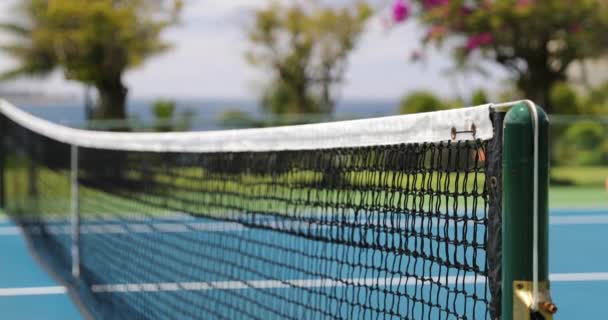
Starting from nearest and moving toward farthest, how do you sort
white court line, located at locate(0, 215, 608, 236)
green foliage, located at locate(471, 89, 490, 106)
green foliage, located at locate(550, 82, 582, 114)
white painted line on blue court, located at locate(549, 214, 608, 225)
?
white court line, located at locate(0, 215, 608, 236)
white painted line on blue court, located at locate(549, 214, 608, 225)
green foliage, located at locate(471, 89, 490, 106)
green foliage, located at locate(550, 82, 582, 114)

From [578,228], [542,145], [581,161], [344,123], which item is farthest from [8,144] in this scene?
[542,145]

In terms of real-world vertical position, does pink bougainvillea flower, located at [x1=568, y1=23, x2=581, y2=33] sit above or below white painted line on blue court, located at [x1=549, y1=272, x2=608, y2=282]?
above

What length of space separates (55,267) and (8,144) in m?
5.59

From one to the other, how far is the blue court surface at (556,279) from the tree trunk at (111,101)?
21.2 ft

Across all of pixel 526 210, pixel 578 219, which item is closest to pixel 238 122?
pixel 578 219

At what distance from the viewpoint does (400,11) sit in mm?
15922

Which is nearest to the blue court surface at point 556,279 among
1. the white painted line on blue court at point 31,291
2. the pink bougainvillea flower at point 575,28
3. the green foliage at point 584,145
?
the white painted line on blue court at point 31,291

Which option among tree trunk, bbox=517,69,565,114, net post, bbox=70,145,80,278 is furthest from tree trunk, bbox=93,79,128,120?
net post, bbox=70,145,80,278

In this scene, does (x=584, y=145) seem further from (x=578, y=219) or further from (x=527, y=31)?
(x=578, y=219)

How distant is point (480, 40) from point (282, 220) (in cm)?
1104

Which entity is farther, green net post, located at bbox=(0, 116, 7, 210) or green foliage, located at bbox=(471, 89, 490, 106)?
green foliage, located at bbox=(471, 89, 490, 106)

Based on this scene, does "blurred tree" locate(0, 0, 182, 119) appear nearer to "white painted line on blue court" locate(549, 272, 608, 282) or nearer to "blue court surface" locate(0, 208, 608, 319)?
"blue court surface" locate(0, 208, 608, 319)

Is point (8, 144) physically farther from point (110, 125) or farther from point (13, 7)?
point (13, 7)

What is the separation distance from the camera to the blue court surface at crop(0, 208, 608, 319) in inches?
232
